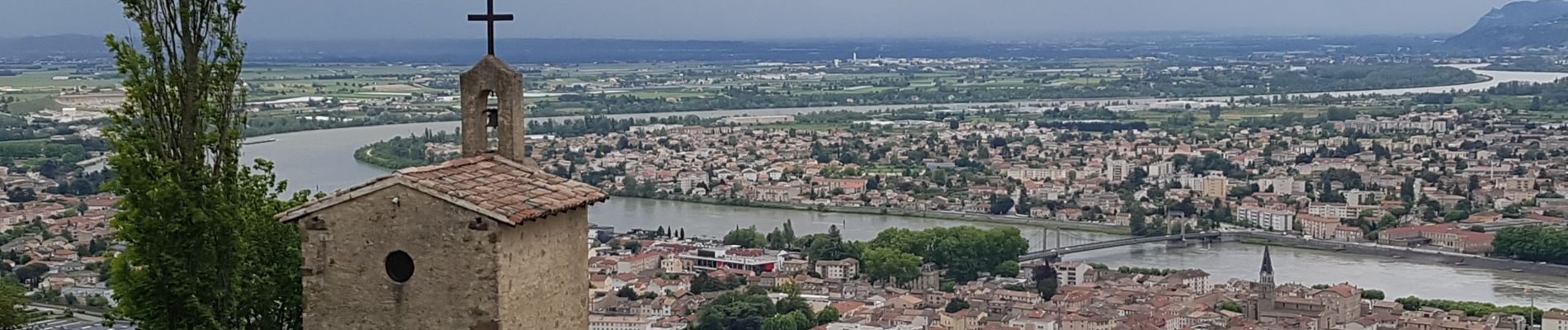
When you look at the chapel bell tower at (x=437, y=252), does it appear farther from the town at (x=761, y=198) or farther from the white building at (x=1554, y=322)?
the white building at (x=1554, y=322)

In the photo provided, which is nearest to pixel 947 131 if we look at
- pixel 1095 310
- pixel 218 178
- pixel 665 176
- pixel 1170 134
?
pixel 1170 134

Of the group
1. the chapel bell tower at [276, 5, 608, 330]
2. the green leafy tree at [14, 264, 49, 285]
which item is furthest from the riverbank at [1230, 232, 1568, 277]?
the chapel bell tower at [276, 5, 608, 330]

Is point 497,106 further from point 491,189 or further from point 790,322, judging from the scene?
point 790,322

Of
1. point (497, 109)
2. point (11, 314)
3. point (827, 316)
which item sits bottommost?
point (827, 316)

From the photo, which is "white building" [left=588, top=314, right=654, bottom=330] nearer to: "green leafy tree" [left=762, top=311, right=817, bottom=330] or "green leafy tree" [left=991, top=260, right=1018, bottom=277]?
"green leafy tree" [left=762, top=311, right=817, bottom=330]

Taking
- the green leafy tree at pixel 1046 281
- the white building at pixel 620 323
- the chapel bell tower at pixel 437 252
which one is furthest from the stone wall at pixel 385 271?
the green leafy tree at pixel 1046 281

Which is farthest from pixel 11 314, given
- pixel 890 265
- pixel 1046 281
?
pixel 890 265
